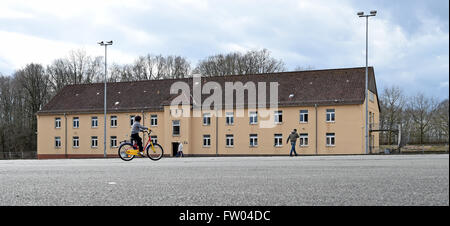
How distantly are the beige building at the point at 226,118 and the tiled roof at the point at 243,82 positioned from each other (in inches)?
4.2

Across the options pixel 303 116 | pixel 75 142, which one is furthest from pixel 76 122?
pixel 303 116

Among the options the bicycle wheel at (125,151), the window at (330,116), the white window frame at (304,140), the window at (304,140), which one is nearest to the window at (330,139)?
Answer: the window at (330,116)

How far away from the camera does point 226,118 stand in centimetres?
6116

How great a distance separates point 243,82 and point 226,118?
5468 millimetres

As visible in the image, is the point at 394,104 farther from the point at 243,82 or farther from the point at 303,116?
the point at 243,82

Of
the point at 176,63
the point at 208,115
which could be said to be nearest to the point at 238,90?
the point at 208,115

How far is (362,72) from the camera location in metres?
59.1

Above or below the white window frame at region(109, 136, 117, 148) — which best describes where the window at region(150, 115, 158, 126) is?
above

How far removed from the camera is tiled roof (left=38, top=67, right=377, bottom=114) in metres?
57.8

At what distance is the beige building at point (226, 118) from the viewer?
186 ft

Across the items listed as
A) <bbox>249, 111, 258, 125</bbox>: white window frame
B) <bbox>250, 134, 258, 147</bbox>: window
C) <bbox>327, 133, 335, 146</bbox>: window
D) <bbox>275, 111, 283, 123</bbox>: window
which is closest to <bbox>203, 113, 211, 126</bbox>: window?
<bbox>249, 111, 258, 125</bbox>: white window frame

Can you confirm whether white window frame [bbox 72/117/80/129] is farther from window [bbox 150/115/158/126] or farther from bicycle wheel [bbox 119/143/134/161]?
bicycle wheel [bbox 119/143/134/161]

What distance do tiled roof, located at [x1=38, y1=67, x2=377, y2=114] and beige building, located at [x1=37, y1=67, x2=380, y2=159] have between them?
11 centimetres
